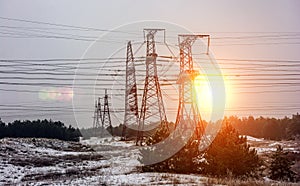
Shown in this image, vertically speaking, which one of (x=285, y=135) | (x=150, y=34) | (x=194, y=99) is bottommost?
(x=285, y=135)

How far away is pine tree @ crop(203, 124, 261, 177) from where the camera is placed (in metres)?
25.7

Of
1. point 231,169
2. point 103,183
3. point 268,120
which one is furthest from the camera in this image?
point 268,120

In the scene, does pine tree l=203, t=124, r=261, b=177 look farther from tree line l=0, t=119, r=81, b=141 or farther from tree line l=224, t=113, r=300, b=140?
tree line l=0, t=119, r=81, b=141

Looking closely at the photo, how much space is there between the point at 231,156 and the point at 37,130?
78.3 metres

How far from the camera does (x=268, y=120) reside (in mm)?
115688

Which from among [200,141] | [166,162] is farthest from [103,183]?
[200,141]

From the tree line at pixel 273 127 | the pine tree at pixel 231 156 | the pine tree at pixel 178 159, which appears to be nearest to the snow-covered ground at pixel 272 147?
the tree line at pixel 273 127

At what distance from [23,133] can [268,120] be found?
6652 centimetres

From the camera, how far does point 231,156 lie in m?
25.6

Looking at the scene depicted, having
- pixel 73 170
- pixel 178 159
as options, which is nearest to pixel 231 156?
pixel 178 159

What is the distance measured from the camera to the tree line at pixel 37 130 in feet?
316

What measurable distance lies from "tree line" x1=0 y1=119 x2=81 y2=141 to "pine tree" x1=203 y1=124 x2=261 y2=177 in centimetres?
7171

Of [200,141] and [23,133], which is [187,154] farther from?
[23,133]

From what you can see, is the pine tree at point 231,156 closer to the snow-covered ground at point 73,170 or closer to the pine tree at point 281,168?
Result: the pine tree at point 281,168
